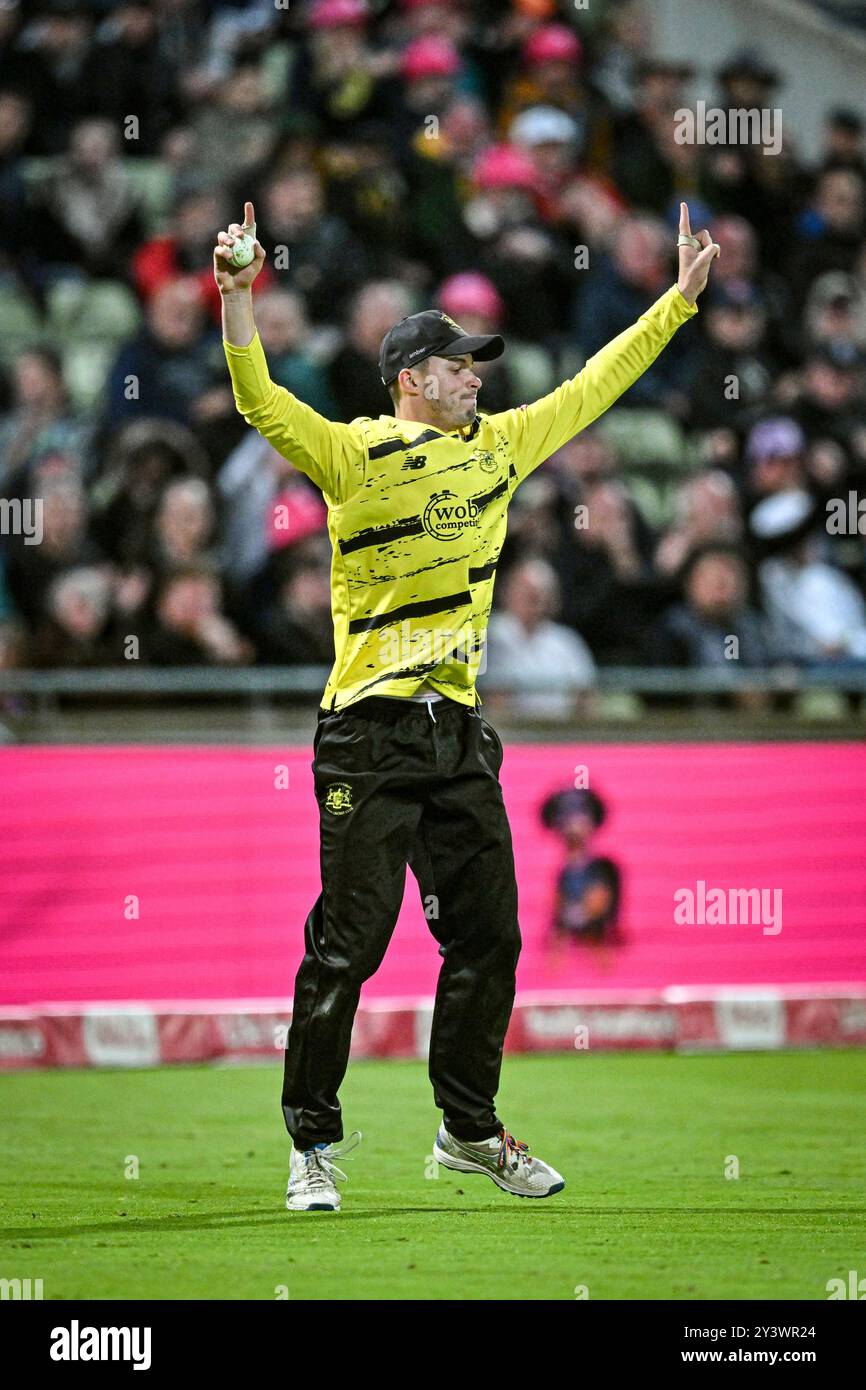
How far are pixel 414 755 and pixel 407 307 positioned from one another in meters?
7.99

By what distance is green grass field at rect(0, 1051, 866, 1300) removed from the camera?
597cm

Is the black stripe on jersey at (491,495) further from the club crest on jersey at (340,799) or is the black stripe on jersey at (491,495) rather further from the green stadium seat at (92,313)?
the green stadium seat at (92,313)

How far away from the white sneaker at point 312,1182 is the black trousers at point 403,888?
0.15 feet

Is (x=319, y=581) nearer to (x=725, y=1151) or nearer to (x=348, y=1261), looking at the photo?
(x=725, y=1151)

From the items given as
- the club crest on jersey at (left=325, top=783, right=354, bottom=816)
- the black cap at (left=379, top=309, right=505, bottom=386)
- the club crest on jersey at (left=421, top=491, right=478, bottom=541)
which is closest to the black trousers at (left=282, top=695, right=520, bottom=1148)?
the club crest on jersey at (left=325, top=783, right=354, bottom=816)

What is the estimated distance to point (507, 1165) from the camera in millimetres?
7289

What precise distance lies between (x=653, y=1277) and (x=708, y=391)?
33.3ft

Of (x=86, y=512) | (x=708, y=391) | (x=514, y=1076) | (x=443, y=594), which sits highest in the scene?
(x=708, y=391)

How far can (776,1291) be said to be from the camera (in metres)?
5.75

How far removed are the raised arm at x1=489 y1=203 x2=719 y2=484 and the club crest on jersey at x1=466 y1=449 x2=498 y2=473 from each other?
212 millimetres

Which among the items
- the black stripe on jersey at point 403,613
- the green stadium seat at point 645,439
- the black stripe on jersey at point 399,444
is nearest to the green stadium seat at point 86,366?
the green stadium seat at point 645,439

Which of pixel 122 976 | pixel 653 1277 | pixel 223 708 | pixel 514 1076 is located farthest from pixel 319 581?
pixel 653 1277

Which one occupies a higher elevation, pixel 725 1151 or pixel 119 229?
pixel 119 229

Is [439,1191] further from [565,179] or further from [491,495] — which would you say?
[565,179]
